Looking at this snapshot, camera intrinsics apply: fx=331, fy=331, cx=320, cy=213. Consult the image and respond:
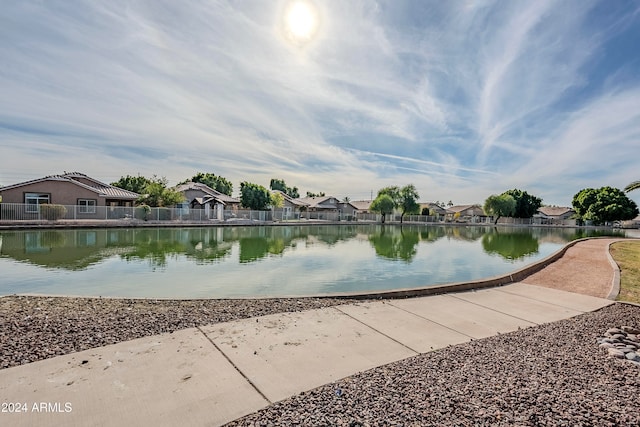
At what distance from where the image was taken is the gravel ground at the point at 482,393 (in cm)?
245

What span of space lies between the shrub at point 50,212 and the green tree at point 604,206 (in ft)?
245

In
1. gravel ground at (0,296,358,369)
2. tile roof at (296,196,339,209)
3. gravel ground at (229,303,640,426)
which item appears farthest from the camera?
tile roof at (296,196,339,209)

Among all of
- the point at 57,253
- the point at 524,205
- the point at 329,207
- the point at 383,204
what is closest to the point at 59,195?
the point at 57,253

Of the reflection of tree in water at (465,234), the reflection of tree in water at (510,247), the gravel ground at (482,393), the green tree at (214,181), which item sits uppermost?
the green tree at (214,181)

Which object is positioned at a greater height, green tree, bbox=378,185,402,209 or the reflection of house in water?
green tree, bbox=378,185,402,209

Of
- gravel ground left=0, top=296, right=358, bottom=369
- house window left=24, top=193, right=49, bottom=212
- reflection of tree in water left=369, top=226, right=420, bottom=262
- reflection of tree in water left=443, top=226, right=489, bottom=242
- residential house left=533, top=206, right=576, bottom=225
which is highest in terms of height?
house window left=24, top=193, right=49, bottom=212

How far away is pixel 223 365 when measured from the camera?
3328 millimetres

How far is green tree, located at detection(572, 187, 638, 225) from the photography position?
5566 centimetres

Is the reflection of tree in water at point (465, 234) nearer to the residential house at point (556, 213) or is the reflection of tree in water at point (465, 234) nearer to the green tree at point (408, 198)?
the green tree at point (408, 198)

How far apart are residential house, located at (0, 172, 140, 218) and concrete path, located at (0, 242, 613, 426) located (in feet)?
96.6

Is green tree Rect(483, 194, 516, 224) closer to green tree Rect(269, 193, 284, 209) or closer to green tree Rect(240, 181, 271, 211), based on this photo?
green tree Rect(269, 193, 284, 209)

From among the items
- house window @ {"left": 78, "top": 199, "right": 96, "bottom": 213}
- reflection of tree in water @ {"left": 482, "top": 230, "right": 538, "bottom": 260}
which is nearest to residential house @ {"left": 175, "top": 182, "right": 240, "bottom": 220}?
house window @ {"left": 78, "top": 199, "right": 96, "bottom": 213}

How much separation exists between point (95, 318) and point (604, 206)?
7396 cm

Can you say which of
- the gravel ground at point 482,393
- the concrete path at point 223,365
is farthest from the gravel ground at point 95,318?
the gravel ground at point 482,393
